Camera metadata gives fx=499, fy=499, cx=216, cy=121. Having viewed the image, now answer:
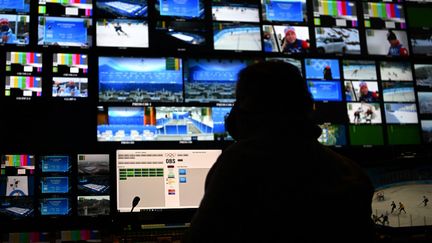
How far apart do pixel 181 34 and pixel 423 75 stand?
1.68m

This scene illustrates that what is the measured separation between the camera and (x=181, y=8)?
123 inches

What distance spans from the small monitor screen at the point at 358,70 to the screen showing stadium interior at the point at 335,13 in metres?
0.27

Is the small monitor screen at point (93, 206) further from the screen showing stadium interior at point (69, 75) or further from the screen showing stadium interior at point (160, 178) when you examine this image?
the screen showing stadium interior at point (69, 75)

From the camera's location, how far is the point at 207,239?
40.6 inches

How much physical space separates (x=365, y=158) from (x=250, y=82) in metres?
2.19

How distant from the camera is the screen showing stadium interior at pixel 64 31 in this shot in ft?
9.50

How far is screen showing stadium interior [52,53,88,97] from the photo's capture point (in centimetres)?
286

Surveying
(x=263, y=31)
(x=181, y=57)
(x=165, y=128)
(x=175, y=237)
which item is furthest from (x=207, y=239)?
(x=263, y=31)

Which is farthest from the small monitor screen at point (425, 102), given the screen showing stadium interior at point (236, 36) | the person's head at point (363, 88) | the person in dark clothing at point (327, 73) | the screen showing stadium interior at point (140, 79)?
the screen showing stadium interior at point (140, 79)

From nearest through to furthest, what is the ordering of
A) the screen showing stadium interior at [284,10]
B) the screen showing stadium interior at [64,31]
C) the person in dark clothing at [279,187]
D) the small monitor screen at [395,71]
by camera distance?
1. the person in dark clothing at [279,187]
2. the screen showing stadium interior at [64,31]
3. the screen showing stadium interior at [284,10]
4. the small monitor screen at [395,71]

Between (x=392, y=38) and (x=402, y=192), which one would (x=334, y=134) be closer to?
(x=402, y=192)

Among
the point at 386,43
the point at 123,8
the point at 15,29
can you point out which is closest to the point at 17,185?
the point at 15,29

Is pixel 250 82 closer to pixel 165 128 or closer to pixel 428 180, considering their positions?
pixel 165 128

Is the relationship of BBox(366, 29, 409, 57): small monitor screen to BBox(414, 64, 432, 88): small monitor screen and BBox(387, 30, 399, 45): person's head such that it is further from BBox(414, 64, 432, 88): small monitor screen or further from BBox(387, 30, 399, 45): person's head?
BBox(414, 64, 432, 88): small monitor screen
